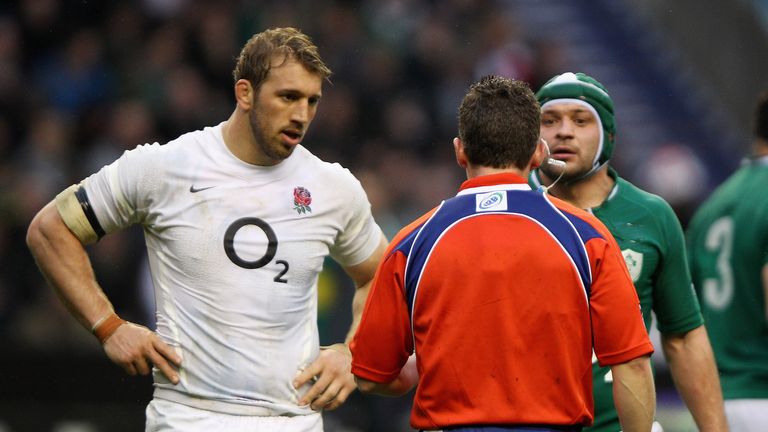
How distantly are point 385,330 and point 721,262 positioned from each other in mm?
2427

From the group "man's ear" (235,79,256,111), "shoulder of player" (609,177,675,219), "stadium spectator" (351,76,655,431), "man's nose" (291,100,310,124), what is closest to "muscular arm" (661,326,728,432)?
"shoulder of player" (609,177,675,219)

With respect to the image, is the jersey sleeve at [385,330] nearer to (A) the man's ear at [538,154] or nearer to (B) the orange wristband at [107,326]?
(A) the man's ear at [538,154]

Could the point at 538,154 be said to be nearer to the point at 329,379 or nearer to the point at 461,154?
the point at 461,154

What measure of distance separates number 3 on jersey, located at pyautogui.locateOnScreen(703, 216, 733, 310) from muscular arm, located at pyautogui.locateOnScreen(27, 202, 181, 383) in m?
Answer: 2.77

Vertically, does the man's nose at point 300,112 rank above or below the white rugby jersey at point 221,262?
above

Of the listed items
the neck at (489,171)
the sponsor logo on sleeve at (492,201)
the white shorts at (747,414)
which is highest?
the neck at (489,171)

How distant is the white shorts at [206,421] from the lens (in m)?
5.19

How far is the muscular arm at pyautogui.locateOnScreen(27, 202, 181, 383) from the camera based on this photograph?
5.19 metres

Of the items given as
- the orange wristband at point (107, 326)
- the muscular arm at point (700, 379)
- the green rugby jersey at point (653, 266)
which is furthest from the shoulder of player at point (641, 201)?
the orange wristband at point (107, 326)

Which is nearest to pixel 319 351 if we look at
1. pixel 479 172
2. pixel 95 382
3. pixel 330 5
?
pixel 479 172

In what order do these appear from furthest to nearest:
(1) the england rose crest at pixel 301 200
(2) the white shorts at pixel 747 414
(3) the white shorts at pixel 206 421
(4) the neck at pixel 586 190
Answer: (2) the white shorts at pixel 747 414
(4) the neck at pixel 586 190
(1) the england rose crest at pixel 301 200
(3) the white shorts at pixel 206 421

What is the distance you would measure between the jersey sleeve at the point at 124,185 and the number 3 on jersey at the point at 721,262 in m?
2.83

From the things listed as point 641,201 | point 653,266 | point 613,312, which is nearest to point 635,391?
point 613,312

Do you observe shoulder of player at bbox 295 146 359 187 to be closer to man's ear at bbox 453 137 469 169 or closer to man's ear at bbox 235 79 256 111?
man's ear at bbox 235 79 256 111
